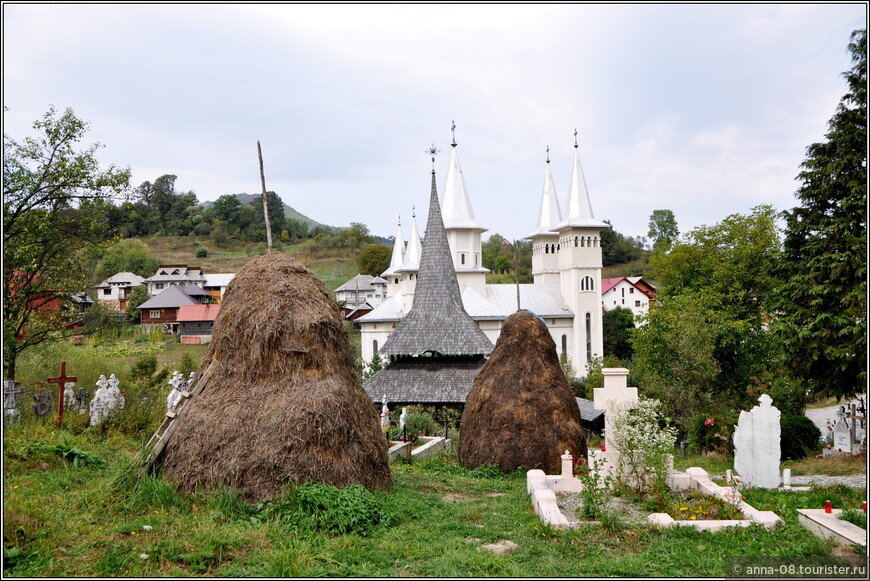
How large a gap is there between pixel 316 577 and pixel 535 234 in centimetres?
5507

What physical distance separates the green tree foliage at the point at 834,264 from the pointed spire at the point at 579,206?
38.1 metres

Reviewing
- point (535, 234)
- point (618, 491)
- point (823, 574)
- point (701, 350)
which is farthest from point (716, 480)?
point (535, 234)

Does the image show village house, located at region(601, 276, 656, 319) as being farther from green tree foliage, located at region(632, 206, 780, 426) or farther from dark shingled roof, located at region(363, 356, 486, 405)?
dark shingled roof, located at region(363, 356, 486, 405)

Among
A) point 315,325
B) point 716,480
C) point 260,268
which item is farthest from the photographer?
point 716,480

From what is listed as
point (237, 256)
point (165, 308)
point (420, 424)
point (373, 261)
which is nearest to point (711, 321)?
point (420, 424)

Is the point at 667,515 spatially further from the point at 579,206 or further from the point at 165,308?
Result: the point at 165,308

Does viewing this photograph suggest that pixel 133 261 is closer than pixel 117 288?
No

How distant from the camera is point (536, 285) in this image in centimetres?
5878

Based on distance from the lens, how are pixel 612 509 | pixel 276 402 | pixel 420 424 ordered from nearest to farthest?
pixel 276 402, pixel 612 509, pixel 420 424

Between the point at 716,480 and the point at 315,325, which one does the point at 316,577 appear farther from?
the point at 716,480

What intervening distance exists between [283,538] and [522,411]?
24.7 feet

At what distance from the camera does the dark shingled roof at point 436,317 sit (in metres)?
24.6

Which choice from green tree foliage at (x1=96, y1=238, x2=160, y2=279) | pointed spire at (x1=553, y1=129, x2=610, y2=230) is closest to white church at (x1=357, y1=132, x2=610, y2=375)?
pointed spire at (x1=553, y1=129, x2=610, y2=230)

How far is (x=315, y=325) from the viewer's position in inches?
373
